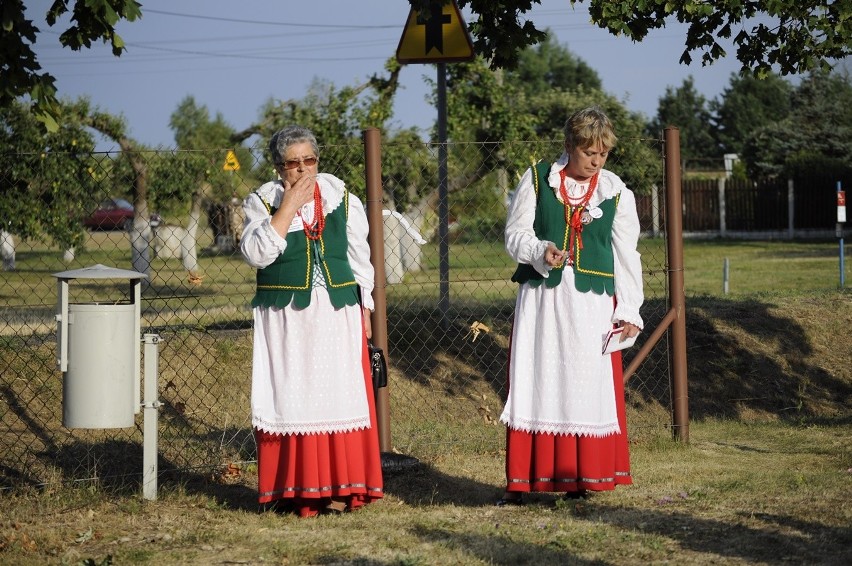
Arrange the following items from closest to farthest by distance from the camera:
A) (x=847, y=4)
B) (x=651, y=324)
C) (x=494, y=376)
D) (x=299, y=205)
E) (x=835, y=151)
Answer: (x=299, y=205)
(x=847, y=4)
(x=494, y=376)
(x=651, y=324)
(x=835, y=151)

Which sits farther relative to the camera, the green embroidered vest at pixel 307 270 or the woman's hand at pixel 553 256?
the green embroidered vest at pixel 307 270

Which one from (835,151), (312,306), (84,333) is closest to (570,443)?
(312,306)

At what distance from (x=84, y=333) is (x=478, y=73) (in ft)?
46.7

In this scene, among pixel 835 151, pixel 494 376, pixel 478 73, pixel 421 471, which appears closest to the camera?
pixel 421 471

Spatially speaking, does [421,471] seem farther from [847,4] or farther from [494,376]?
[847,4]

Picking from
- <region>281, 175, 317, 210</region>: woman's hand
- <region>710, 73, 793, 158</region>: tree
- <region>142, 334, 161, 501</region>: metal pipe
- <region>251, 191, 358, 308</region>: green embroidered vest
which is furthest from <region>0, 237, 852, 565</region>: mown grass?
<region>710, 73, 793, 158</region>: tree

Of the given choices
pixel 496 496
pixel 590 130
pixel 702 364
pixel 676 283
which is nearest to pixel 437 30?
pixel 676 283

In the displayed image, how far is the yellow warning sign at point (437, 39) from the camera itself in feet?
25.1

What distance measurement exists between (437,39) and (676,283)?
85.4 inches

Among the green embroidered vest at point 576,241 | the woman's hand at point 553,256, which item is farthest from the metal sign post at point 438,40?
the woman's hand at point 553,256

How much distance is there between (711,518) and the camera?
548 centimetres

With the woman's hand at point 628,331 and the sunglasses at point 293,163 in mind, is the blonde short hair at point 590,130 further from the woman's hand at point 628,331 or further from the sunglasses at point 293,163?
the sunglasses at point 293,163

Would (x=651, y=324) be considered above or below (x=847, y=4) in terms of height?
below

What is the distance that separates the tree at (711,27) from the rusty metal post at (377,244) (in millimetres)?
1263
